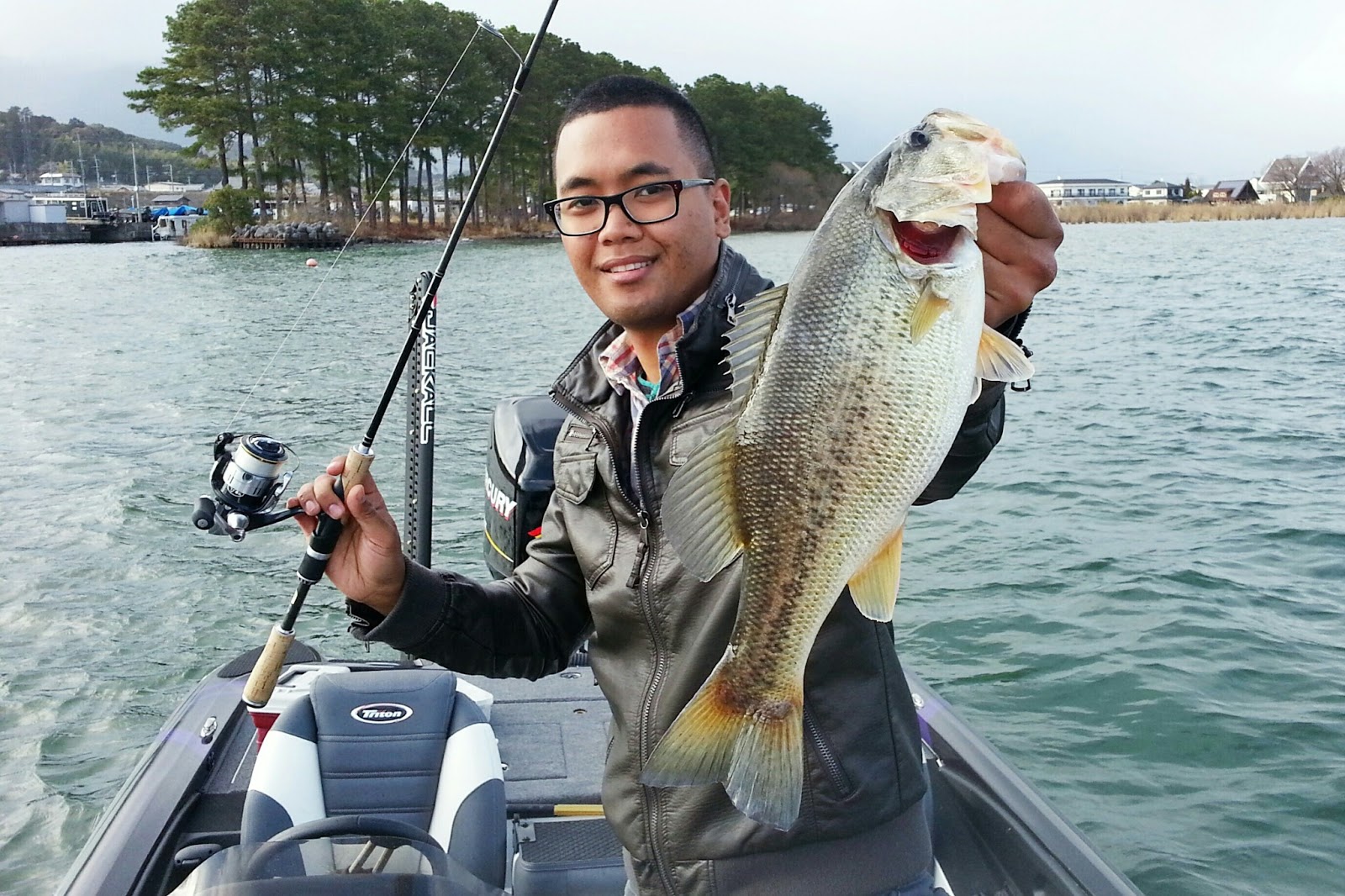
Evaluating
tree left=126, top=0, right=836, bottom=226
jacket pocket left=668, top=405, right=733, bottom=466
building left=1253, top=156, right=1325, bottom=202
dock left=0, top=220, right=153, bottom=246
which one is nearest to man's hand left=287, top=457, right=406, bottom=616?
jacket pocket left=668, top=405, right=733, bottom=466

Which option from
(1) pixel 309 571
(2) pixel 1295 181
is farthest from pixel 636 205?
(2) pixel 1295 181

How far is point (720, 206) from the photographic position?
2.29m

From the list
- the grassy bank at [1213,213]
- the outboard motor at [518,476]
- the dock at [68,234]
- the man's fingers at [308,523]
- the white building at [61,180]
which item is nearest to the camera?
the man's fingers at [308,523]

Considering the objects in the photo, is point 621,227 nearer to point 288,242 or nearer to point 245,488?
point 245,488

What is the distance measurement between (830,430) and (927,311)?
22cm

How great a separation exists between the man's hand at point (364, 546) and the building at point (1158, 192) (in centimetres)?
11380

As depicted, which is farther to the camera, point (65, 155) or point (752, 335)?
point (65, 155)

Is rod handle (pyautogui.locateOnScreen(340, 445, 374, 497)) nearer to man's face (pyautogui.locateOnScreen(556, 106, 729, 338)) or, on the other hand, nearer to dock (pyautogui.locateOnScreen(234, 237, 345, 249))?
man's face (pyautogui.locateOnScreen(556, 106, 729, 338))

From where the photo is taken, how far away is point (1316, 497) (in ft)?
33.5

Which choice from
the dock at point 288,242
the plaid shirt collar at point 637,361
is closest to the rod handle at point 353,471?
the plaid shirt collar at point 637,361

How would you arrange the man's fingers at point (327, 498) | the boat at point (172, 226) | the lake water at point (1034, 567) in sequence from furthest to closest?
the boat at point (172, 226) < the lake water at point (1034, 567) < the man's fingers at point (327, 498)

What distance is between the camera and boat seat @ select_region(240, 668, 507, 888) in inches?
116

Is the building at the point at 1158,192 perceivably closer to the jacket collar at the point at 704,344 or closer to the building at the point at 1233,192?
the building at the point at 1233,192

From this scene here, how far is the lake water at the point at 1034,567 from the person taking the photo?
18.7 ft
